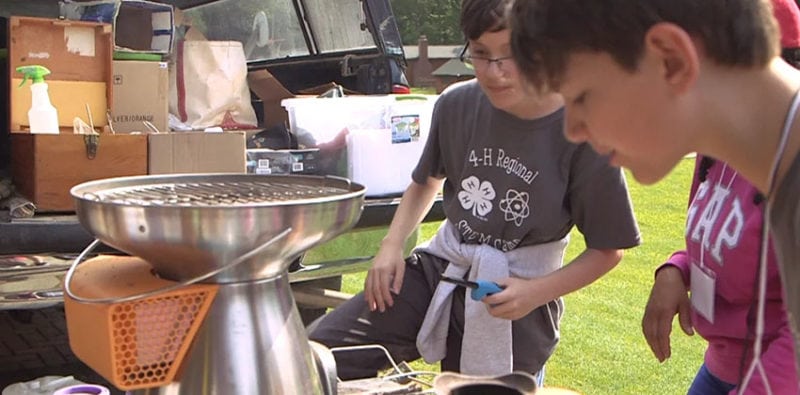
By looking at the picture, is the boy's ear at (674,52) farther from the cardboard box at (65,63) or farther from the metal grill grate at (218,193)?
the cardboard box at (65,63)

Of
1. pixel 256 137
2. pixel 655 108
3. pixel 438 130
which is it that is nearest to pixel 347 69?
pixel 256 137

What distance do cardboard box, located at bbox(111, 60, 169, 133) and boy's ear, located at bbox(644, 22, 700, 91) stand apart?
2626 mm

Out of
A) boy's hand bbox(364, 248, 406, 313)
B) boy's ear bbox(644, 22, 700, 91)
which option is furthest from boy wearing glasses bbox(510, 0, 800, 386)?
boy's hand bbox(364, 248, 406, 313)

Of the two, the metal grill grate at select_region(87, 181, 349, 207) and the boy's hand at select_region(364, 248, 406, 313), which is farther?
the boy's hand at select_region(364, 248, 406, 313)

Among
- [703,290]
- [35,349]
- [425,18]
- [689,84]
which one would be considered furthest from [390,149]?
[425,18]

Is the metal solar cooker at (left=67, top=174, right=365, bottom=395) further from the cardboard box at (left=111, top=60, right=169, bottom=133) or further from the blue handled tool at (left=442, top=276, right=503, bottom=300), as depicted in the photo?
the cardboard box at (left=111, top=60, right=169, bottom=133)

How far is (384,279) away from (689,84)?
1285mm

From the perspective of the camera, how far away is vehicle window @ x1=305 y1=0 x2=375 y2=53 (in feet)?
15.0

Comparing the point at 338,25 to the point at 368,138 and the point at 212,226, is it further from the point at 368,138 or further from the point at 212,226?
the point at 212,226

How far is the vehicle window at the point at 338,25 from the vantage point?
4.56 meters

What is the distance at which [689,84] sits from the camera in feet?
3.45

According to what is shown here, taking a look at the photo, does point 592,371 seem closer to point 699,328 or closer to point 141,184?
point 699,328

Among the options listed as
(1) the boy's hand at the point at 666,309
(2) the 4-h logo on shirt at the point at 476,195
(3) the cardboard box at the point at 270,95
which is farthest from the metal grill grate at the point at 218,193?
(3) the cardboard box at the point at 270,95

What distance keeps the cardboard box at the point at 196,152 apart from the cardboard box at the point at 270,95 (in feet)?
3.16
